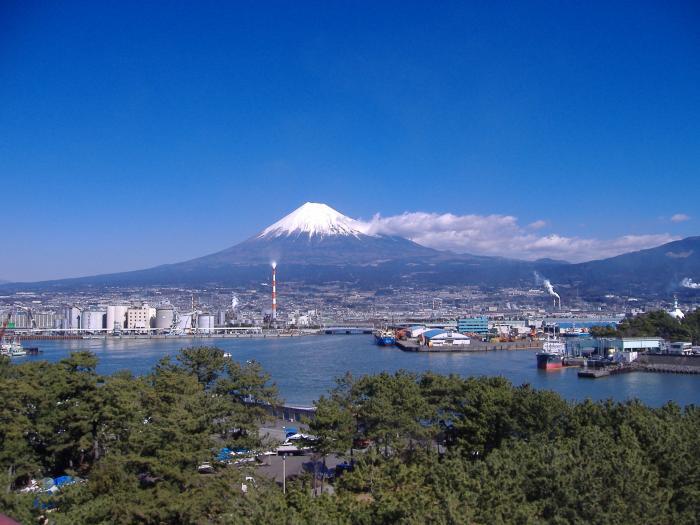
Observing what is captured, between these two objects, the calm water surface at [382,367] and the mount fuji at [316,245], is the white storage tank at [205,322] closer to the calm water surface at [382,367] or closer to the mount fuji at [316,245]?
the calm water surface at [382,367]

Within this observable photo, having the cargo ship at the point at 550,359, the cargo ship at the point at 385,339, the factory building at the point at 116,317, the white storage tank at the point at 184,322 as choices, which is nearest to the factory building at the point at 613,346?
the cargo ship at the point at 550,359

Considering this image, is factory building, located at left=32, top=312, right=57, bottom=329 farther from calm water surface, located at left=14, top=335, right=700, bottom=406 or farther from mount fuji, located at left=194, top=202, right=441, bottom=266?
mount fuji, located at left=194, top=202, right=441, bottom=266

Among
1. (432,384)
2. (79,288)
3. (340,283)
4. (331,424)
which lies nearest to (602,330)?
(432,384)

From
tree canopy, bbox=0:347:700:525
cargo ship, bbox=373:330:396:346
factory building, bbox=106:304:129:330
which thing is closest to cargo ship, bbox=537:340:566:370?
cargo ship, bbox=373:330:396:346

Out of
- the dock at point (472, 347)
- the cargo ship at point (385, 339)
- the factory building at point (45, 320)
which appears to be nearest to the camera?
the dock at point (472, 347)

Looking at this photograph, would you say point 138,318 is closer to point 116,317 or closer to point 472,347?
point 116,317

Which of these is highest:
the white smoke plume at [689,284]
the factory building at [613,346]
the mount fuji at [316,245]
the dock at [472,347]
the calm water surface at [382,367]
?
the mount fuji at [316,245]

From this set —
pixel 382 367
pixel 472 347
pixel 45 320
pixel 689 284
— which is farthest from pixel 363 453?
pixel 689 284
